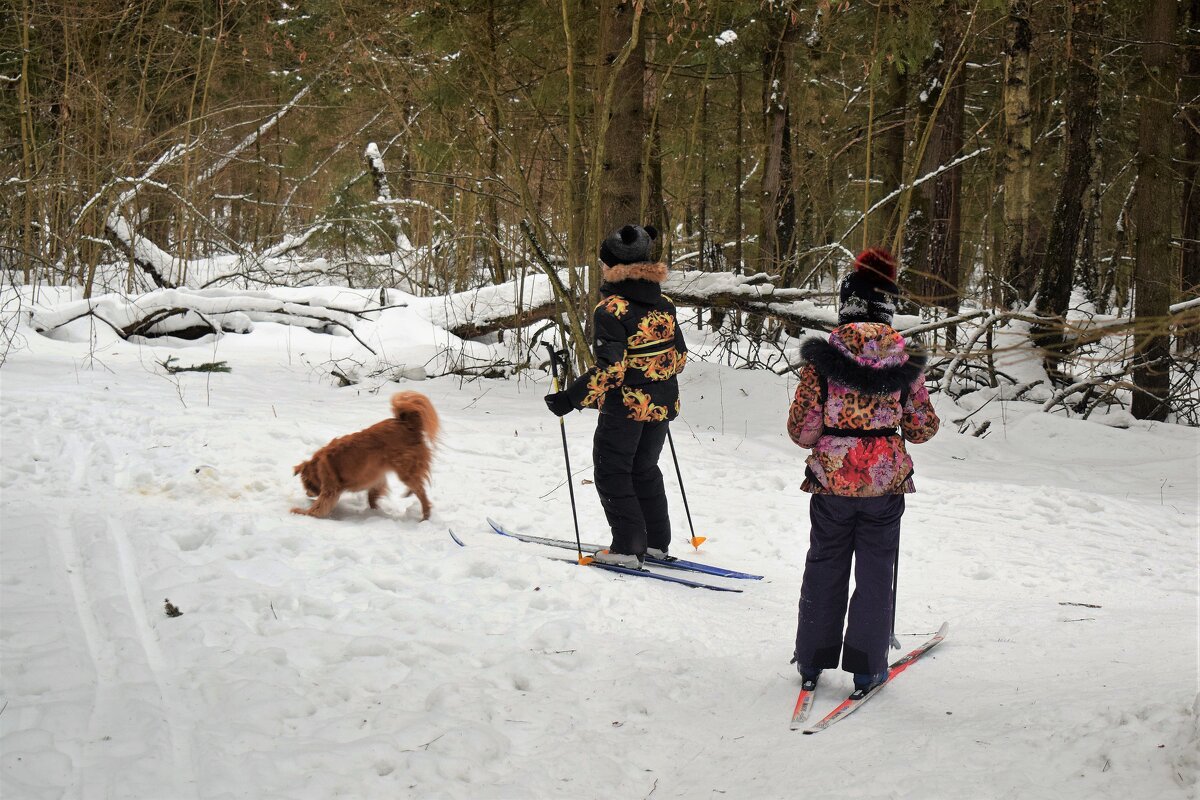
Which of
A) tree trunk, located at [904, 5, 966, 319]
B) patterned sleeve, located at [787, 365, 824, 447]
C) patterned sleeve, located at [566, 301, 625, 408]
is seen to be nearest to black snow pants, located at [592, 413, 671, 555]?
patterned sleeve, located at [566, 301, 625, 408]

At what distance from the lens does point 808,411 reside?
394 centimetres

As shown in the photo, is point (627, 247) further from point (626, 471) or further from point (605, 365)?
point (626, 471)

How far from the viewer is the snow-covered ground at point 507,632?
3107 millimetres

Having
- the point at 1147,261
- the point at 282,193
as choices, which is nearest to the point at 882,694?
the point at 1147,261

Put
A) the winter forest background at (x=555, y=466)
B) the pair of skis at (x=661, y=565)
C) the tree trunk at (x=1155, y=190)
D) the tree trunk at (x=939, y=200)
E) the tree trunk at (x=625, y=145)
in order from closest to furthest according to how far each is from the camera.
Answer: the winter forest background at (x=555, y=466) → the pair of skis at (x=661, y=565) → the tree trunk at (x=625, y=145) → the tree trunk at (x=1155, y=190) → the tree trunk at (x=939, y=200)

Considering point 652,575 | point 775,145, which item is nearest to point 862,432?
point 652,575

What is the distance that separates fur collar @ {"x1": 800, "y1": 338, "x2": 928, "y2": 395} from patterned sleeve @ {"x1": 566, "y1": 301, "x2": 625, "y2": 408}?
173 cm

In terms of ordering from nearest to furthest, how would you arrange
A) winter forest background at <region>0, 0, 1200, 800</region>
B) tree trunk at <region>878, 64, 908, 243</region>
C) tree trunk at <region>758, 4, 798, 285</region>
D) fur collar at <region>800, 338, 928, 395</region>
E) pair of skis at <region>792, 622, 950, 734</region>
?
winter forest background at <region>0, 0, 1200, 800</region> < pair of skis at <region>792, 622, 950, 734</region> < fur collar at <region>800, 338, 928, 395</region> < tree trunk at <region>878, 64, 908, 243</region> < tree trunk at <region>758, 4, 798, 285</region>

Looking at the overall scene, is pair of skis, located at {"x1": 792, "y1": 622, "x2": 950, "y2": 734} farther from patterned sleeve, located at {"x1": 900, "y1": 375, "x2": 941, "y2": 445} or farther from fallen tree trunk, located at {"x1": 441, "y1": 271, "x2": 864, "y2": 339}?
fallen tree trunk, located at {"x1": 441, "y1": 271, "x2": 864, "y2": 339}

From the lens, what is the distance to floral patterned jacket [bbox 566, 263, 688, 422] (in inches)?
212

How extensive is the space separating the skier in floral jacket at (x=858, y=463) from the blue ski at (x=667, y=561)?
1.70 meters

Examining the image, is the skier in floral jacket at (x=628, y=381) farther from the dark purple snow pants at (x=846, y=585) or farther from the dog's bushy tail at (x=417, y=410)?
the dark purple snow pants at (x=846, y=585)

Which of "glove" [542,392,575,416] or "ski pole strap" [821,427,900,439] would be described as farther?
"glove" [542,392,575,416]

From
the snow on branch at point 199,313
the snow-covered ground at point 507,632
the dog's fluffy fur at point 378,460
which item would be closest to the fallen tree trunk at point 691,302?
the snow on branch at point 199,313
